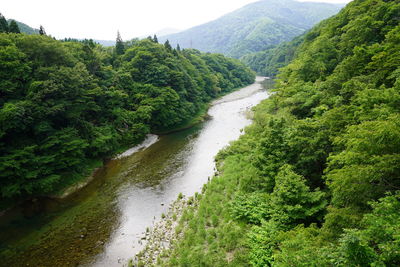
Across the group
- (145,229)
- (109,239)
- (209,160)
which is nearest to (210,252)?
(145,229)

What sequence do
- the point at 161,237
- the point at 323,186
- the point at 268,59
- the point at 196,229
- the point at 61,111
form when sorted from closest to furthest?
the point at 323,186, the point at 196,229, the point at 161,237, the point at 61,111, the point at 268,59

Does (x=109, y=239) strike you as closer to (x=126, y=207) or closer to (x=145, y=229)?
(x=145, y=229)

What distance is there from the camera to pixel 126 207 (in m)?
21.6

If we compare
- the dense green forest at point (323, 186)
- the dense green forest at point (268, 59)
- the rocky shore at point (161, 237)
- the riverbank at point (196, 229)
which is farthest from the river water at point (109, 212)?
the dense green forest at point (268, 59)

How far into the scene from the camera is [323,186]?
14406mm

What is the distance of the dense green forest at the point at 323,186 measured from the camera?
755cm

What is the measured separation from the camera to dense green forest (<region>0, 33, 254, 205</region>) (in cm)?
2181

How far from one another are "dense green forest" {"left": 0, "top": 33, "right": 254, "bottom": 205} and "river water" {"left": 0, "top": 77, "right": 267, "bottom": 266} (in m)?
2.72

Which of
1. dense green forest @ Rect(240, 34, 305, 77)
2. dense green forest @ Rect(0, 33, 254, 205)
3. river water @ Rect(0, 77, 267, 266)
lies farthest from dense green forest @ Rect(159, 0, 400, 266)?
dense green forest @ Rect(240, 34, 305, 77)

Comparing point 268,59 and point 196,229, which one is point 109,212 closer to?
point 196,229

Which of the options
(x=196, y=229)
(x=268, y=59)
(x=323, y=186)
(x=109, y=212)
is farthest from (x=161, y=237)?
(x=268, y=59)

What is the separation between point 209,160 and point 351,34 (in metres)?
22.9

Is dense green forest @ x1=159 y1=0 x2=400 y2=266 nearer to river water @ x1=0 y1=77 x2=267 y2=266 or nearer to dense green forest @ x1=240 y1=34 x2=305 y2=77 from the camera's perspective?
river water @ x1=0 y1=77 x2=267 y2=266

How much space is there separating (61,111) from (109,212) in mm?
13005
